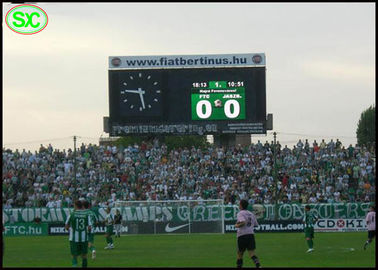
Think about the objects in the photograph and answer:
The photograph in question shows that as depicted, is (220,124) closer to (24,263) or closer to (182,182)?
(182,182)

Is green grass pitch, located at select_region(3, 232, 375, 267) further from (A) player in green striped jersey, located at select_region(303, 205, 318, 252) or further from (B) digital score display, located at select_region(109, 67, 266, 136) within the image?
(B) digital score display, located at select_region(109, 67, 266, 136)

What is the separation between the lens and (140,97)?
52562 mm

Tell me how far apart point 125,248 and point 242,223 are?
45.1 feet

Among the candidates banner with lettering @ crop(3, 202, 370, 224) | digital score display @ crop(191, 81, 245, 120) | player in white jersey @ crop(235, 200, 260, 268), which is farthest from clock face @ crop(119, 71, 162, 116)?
player in white jersey @ crop(235, 200, 260, 268)

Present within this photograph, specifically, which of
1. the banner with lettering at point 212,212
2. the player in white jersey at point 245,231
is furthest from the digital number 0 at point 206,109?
the player in white jersey at point 245,231

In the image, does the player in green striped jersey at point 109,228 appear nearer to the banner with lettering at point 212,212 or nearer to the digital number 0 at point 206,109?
the banner with lettering at point 212,212

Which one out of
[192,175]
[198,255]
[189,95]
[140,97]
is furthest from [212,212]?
[198,255]

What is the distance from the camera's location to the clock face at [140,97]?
52562mm

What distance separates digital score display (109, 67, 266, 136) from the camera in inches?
2056

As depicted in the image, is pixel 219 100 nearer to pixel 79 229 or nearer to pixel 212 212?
pixel 212 212

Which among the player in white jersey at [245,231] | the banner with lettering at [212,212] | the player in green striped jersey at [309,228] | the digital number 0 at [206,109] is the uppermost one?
the digital number 0 at [206,109]

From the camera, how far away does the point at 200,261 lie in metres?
26.3

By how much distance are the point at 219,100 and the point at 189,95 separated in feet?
6.27

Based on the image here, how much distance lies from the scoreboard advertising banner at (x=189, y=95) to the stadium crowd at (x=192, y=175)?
3685 millimetres
